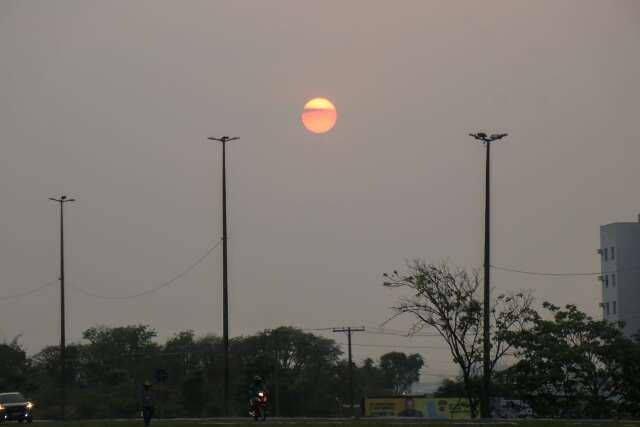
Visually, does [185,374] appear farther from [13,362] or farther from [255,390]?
[255,390]

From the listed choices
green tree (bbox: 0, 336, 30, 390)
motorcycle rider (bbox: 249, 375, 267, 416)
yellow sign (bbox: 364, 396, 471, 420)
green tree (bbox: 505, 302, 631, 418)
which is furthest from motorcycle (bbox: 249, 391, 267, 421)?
green tree (bbox: 0, 336, 30, 390)

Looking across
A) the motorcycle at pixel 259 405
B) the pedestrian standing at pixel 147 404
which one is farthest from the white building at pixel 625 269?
the pedestrian standing at pixel 147 404

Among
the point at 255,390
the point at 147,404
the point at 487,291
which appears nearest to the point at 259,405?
the point at 255,390

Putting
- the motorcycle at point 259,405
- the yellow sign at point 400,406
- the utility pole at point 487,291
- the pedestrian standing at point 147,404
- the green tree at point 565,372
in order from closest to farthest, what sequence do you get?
the pedestrian standing at point 147,404 → the motorcycle at point 259,405 → the utility pole at point 487,291 → the green tree at point 565,372 → the yellow sign at point 400,406

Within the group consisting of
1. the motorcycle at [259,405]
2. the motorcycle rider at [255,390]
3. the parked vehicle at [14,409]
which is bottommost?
the parked vehicle at [14,409]

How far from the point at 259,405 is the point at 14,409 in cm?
1903

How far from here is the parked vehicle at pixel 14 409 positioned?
63.1 meters

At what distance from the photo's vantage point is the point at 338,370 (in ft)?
533

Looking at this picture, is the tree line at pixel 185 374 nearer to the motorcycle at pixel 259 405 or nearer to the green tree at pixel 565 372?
the green tree at pixel 565 372

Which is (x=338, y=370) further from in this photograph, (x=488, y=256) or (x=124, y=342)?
(x=488, y=256)

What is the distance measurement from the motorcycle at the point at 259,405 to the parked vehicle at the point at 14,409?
18.3 meters

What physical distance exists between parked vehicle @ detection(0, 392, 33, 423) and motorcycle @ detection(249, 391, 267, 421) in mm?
18339

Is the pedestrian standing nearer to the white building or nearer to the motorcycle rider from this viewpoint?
the motorcycle rider

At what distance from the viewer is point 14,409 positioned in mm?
63625
